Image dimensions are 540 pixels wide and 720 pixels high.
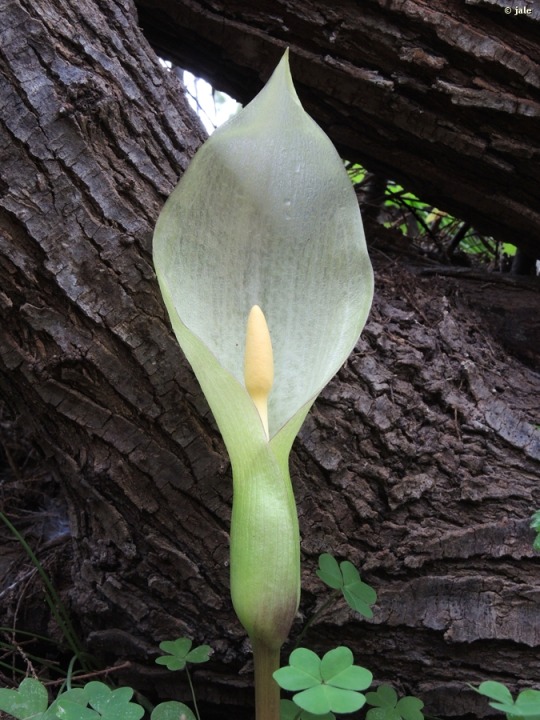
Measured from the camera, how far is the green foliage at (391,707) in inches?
30.9

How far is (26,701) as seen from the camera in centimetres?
69

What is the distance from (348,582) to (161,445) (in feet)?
1.01

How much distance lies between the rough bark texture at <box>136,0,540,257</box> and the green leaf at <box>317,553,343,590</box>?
2.56ft

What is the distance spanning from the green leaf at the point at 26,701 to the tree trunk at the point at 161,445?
0.24 m

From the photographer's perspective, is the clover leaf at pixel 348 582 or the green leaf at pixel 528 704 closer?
the green leaf at pixel 528 704

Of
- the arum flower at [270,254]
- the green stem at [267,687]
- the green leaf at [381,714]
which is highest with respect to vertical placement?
the arum flower at [270,254]

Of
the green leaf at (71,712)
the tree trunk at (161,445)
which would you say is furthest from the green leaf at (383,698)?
the green leaf at (71,712)

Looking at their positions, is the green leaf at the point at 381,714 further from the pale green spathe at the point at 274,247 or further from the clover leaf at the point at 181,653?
the pale green spathe at the point at 274,247

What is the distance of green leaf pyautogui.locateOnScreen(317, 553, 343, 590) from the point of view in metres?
0.85

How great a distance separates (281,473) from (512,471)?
0.49 metres

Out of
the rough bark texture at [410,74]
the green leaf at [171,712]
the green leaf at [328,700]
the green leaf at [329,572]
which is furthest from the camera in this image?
the rough bark texture at [410,74]

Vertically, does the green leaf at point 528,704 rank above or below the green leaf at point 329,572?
below

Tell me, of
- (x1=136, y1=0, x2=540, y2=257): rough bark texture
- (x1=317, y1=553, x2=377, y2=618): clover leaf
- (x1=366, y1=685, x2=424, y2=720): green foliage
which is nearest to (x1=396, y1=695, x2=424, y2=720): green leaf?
(x1=366, y1=685, x2=424, y2=720): green foliage

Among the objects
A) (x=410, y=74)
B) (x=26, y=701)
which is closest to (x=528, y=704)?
(x=26, y=701)
